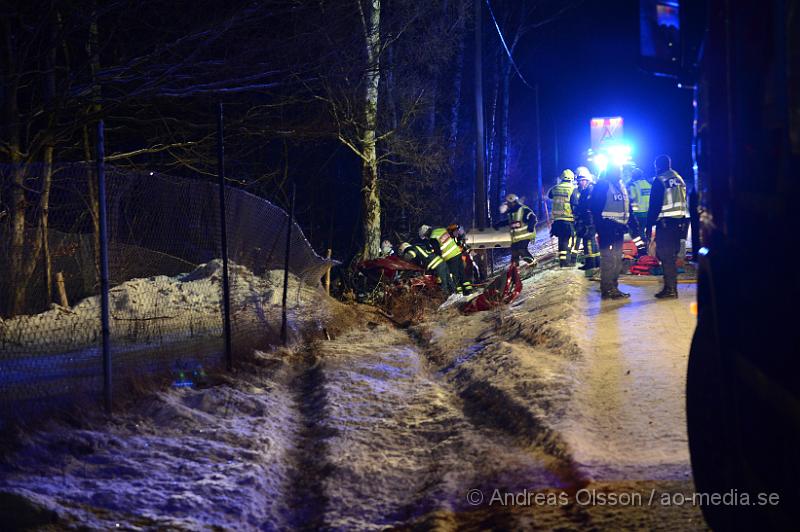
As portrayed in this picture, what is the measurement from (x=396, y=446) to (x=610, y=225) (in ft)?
22.0

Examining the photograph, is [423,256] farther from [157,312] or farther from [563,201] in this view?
[157,312]

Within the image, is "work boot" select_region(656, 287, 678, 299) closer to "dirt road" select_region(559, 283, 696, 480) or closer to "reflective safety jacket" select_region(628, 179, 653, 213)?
"dirt road" select_region(559, 283, 696, 480)

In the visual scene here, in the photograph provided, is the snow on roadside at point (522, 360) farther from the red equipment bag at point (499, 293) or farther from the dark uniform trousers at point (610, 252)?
the dark uniform trousers at point (610, 252)

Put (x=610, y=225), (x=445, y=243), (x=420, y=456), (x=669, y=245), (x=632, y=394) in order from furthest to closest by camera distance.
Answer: (x=445, y=243) → (x=610, y=225) → (x=669, y=245) → (x=632, y=394) → (x=420, y=456)

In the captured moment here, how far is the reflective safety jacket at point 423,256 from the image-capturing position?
15133 mm

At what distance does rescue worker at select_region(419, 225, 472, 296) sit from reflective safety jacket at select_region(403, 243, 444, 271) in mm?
108

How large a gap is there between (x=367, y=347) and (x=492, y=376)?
2.93 metres

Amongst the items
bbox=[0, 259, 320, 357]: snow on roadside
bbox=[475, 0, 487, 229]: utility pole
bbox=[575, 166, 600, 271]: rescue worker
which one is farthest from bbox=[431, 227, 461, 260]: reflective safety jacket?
bbox=[0, 259, 320, 357]: snow on roadside

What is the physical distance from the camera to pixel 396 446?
6598 millimetres

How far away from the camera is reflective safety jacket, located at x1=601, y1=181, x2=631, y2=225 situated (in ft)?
40.5

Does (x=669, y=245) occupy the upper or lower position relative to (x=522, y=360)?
upper

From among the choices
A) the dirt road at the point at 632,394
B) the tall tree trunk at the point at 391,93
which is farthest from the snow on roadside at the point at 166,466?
the tall tree trunk at the point at 391,93

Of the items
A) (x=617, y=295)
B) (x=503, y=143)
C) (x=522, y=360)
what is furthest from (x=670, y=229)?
(x=503, y=143)

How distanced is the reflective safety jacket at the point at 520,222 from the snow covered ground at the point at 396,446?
23.8 feet
